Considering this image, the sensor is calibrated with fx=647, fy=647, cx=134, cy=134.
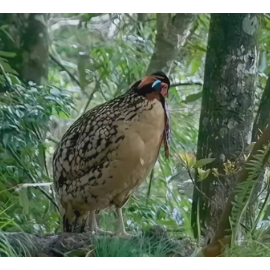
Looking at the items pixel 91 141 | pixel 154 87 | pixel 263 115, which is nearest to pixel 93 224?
pixel 91 141

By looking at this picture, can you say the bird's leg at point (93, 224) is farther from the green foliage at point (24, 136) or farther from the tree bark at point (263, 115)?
the tree bark at point (263, 115)

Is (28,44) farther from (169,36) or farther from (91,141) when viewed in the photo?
(91,141)

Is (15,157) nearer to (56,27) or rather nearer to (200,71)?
(200,71)

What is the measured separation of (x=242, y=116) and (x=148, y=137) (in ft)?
0.68

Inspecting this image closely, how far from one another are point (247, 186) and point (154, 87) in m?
0.28

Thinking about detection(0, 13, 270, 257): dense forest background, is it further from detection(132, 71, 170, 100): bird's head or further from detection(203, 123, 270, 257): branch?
detection(132, 71, 170, 100): bird's head

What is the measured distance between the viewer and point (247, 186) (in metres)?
1.05

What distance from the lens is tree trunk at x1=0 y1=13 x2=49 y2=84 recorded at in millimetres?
1717

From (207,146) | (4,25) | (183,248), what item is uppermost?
(4,25)

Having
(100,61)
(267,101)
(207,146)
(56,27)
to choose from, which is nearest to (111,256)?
(207,146)

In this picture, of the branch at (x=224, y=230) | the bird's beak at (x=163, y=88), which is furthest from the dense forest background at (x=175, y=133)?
the bird's beak at (x=163, y=88)

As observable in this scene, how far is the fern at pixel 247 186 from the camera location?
1.04 metres

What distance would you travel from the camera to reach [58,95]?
1545 millimetres

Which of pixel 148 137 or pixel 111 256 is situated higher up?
pixel 148 137
